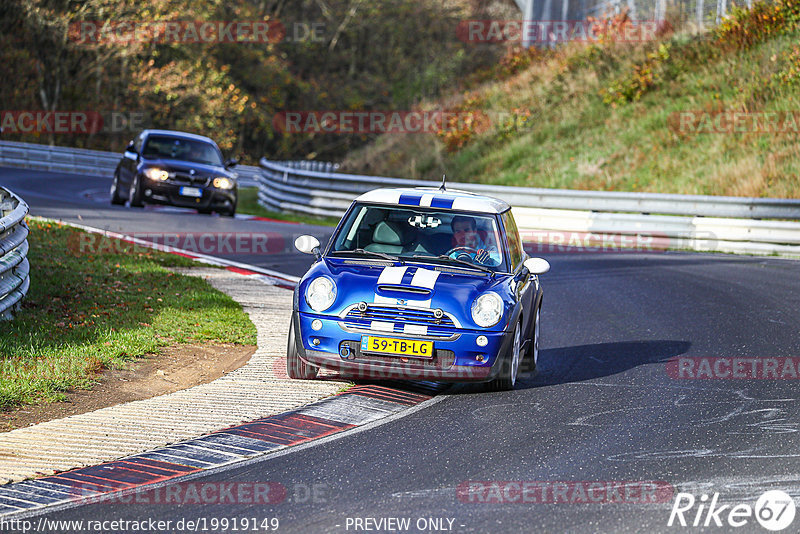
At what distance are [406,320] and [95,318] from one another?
3.91m

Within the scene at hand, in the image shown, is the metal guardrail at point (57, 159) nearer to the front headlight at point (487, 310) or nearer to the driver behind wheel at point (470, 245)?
the driver behind wheel at point (470, 245)

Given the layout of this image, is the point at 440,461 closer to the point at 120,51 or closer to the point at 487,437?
the point at 487,437

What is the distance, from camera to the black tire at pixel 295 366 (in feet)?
27.8

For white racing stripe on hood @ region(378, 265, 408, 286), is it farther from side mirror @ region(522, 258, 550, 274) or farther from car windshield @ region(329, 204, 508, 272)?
side mirror @ region(522, 258, 550, 274)

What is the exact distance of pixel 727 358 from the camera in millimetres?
9859

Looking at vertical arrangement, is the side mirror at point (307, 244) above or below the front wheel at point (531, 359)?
above

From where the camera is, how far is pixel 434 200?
927 centimetres

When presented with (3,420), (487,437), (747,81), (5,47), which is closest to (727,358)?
(487,437)

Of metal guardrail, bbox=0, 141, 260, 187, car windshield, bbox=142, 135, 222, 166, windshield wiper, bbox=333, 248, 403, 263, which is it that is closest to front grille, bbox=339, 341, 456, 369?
windshield wiper, bbox=333, 248, 403, 263

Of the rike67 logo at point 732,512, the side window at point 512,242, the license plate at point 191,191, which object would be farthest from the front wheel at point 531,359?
the license plate at point 191,191

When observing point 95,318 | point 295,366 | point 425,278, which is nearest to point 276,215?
point 95,318

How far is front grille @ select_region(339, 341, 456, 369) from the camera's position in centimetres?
807

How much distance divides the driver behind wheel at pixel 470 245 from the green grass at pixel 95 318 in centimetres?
246

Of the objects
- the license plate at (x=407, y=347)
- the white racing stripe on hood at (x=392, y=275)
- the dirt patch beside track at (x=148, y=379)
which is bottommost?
the dirt patch beside track at (x=148, y=379)
